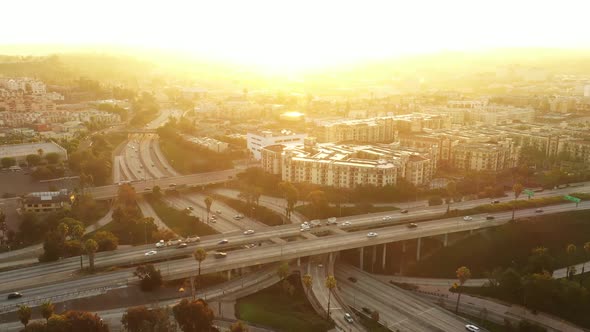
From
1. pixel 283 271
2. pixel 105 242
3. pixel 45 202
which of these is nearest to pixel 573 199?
pixel 283 271

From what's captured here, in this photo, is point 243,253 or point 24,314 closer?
point 24,314

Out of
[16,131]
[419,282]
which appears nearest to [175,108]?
[16,131]

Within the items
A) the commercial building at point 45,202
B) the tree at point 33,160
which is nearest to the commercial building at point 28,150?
the tree at point 33,160

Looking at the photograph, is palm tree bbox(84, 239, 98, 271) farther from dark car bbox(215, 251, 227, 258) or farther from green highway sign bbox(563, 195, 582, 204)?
green highway sign bbox(563, 195, 582, 204)

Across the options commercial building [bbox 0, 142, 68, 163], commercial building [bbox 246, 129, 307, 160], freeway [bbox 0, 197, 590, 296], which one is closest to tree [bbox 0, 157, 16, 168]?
commercial building [bbox 0, 142, 68, 163]

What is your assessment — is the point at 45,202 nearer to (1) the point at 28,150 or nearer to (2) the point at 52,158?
(2) the point at 52,158

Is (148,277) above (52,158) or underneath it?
underneath
